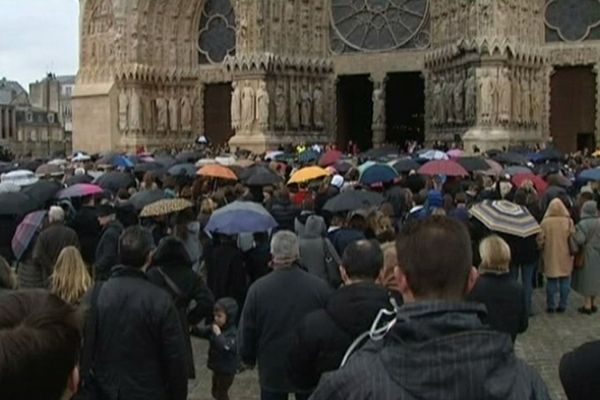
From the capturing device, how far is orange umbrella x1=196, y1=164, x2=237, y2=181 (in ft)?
53.4

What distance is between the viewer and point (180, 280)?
7039 mm

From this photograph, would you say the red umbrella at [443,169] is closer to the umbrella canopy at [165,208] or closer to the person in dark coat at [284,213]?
the person in dark coat at [284,213]

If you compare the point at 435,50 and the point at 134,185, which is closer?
the point at 134,185

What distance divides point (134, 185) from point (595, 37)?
64.6 ft

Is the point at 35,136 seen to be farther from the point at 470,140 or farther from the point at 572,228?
the point at 572,228

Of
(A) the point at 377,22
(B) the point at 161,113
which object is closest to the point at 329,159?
(A) the point at 377,22

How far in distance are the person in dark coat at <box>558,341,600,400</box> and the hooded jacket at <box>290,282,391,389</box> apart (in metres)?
1.69

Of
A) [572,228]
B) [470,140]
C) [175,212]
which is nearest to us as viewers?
[175,212]

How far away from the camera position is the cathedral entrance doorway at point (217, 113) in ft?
120

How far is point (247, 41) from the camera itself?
31.8 meters

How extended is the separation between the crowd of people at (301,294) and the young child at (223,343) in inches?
0.6

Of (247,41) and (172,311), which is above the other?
(247,41)

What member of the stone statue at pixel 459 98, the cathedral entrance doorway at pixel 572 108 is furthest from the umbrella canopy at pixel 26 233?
the cathedral entrance doorway at pixel 572 108

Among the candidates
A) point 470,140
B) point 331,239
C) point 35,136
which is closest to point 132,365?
point 331,239
